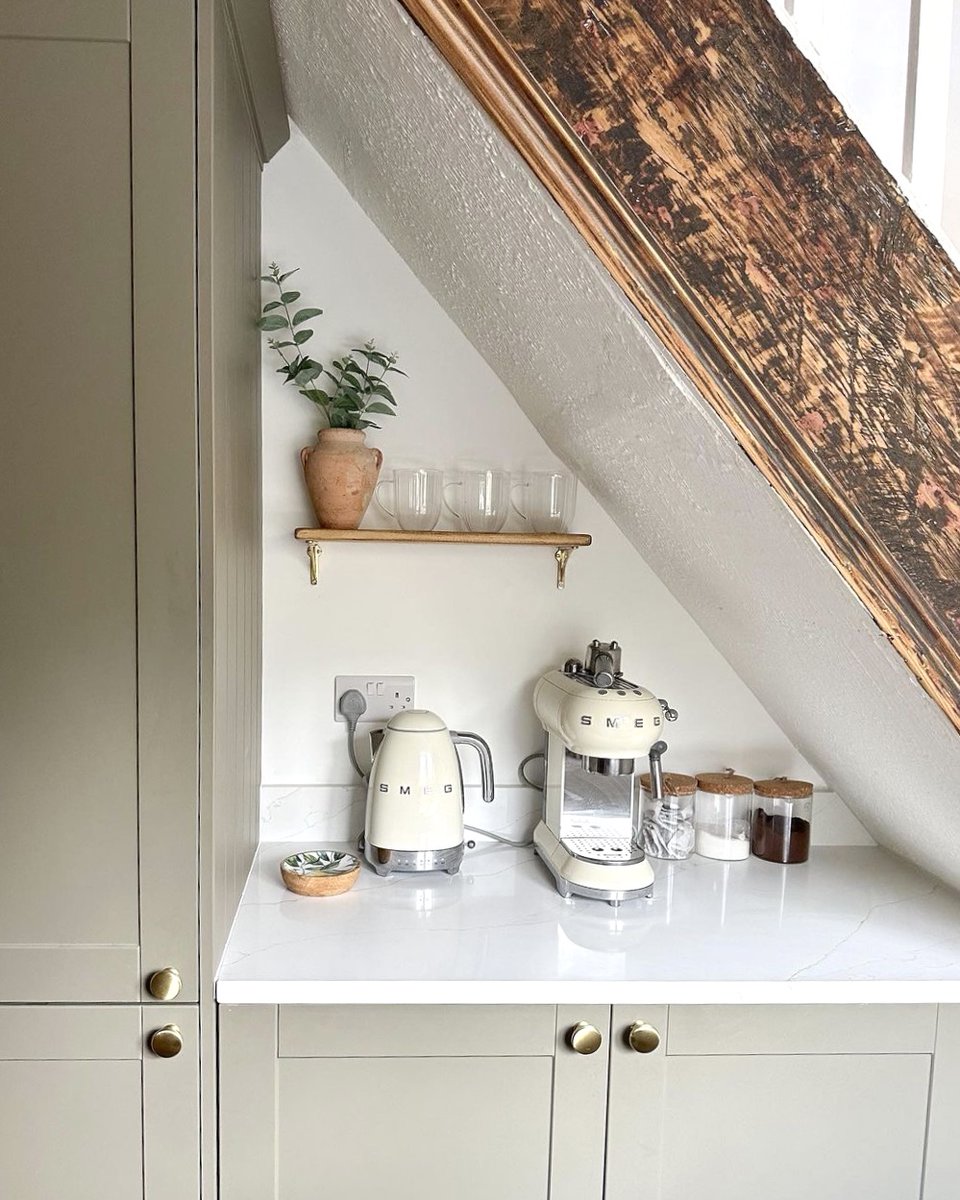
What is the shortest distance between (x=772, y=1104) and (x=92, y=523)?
4.10ft

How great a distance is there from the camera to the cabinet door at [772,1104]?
49.1 inches

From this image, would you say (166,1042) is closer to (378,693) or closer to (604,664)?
(378,693)

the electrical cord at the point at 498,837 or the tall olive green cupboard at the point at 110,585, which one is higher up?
the tall olive green cupboard at the point at 110,585

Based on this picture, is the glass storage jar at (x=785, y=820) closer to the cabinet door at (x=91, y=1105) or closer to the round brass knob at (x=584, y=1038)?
the round brass knob at (x=584, y=1038)

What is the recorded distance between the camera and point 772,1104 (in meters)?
1.27

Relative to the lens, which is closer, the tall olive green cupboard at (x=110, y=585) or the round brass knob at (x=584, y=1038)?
the tall olive green cupboard at (x=110, y=585)

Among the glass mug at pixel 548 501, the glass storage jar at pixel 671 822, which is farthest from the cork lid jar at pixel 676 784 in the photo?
the glass mug at pixel 548 501

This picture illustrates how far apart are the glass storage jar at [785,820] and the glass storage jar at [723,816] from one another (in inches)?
1.3

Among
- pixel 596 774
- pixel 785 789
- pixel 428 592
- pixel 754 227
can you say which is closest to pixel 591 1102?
pixel 596 774

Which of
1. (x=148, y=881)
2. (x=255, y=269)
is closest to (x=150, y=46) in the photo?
(x=255, y=269)

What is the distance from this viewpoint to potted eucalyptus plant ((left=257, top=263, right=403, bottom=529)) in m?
1.57

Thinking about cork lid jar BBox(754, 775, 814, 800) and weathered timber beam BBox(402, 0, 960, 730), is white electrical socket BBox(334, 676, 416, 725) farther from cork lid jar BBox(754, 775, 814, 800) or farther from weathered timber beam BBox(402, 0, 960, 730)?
weathered timber beam BBox(402, 0, 960, 730)

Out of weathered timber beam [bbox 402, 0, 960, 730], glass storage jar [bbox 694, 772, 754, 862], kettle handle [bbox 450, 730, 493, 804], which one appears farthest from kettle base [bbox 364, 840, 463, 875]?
weathered timber beam [bbox 402, 0, 960, 730]

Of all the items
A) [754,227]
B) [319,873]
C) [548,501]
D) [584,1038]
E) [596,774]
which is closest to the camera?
[754,227]
